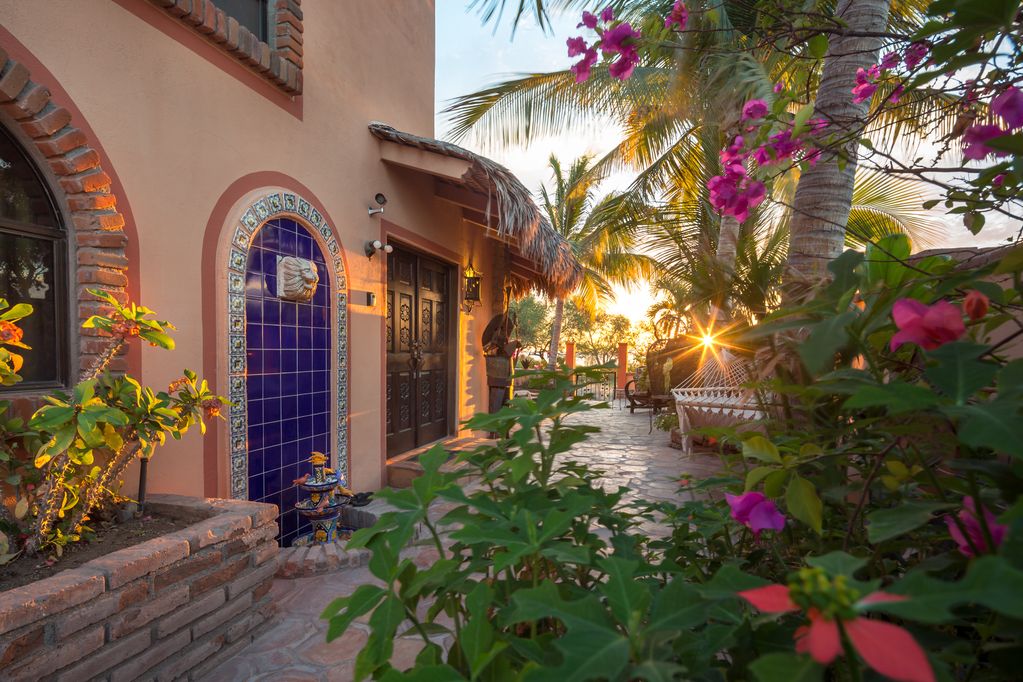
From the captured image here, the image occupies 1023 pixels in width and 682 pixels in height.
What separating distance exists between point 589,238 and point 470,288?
5064 millimetres

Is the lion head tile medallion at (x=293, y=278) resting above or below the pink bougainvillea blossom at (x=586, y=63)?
below

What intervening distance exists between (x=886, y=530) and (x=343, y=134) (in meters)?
4.30

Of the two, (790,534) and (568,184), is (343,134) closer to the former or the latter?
(790,534)

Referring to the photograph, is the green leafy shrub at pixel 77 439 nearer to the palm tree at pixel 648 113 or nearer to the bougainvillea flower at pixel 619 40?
the bougainvillea flower at pixel 619 40

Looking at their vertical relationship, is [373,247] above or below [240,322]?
above

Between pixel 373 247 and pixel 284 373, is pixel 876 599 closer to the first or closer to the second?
pixel 284 373

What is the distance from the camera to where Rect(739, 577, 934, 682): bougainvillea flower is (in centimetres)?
31

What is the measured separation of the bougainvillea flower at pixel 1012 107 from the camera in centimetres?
93

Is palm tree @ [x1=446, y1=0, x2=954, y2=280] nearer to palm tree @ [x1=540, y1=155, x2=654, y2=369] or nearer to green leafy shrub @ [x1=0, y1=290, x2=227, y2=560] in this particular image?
palm tree @ [x1=540, y1=155, x2=654, y2=369]

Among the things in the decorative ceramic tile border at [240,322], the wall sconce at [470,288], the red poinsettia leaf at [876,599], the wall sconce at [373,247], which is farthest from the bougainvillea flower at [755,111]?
the wall sconce at [470,288]

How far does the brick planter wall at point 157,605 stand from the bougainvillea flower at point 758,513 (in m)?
2.03

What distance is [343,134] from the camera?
13.0 feet

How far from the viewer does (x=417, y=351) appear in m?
5.25

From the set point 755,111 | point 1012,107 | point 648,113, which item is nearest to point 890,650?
point 1012,107
